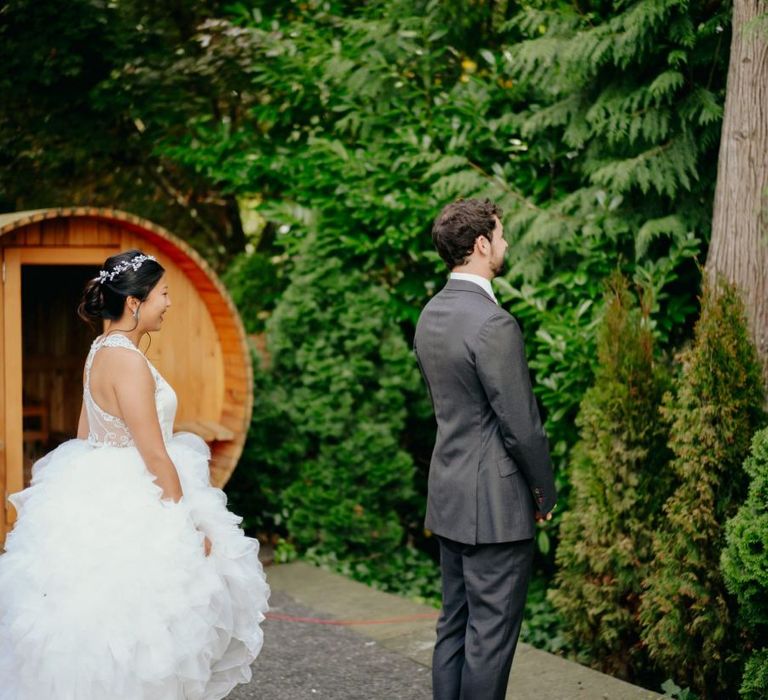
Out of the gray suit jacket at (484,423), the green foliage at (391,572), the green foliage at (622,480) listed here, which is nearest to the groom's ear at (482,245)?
the gray suit jacket at (484,423)

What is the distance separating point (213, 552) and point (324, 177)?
3981 millimetres

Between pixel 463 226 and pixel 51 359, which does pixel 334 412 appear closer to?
pixel 51 359

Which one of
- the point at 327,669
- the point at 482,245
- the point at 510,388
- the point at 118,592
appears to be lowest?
the point at 327,669

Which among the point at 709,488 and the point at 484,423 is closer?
the point at 484,423

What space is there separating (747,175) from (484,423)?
2124 millimetres

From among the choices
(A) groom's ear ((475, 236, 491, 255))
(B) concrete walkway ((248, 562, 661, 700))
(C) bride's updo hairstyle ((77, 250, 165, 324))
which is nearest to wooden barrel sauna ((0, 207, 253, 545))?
(B) concrete walkway ((248, 562, 661, 700))

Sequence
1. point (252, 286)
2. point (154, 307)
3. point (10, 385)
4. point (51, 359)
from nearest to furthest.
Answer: point (154, 307) → point (10, 385) → point (252, 286) → point (51, 359)

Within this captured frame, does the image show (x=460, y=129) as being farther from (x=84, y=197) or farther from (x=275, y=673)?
(x=84, y=197)

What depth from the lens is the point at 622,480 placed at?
4836 mm

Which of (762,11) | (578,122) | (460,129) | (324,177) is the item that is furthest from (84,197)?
(762,11)

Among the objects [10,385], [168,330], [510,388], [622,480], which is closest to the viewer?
[510,388]

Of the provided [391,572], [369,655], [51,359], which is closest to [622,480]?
[369,655]

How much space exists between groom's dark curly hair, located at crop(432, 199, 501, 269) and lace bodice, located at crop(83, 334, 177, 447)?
3.76ft

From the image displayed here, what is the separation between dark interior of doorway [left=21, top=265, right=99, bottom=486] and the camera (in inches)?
321
